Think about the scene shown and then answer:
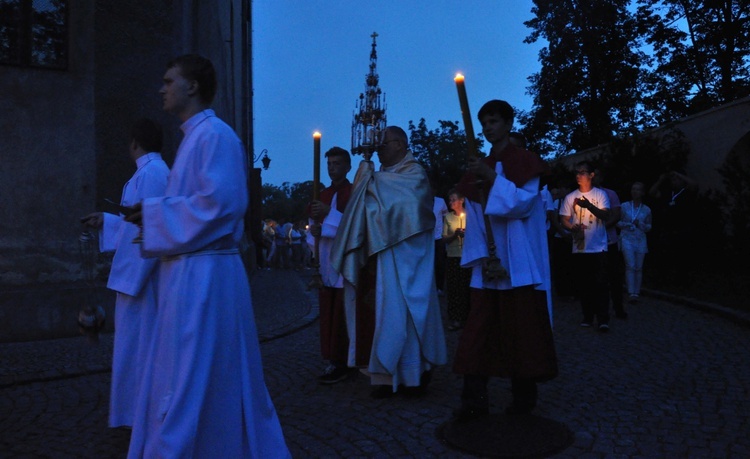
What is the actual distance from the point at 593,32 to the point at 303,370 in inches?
1112

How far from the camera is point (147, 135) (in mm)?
4477

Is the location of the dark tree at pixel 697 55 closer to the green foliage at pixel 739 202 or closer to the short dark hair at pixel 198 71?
the green foliage at pixel 739 202

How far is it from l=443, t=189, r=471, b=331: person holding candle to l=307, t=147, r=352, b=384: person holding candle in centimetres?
250

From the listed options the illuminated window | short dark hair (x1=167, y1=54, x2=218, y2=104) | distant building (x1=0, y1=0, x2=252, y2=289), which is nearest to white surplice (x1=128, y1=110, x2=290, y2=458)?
short dark hair (x1=167, y1=54, x2=218, y2=104)

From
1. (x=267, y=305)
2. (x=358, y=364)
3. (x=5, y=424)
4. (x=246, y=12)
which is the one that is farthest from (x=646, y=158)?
(x=246, y=12)

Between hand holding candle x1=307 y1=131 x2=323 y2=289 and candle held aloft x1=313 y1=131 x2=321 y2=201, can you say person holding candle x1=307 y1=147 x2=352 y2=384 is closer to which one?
hand holding candle x1=307 y1=131 x2=323 y2=289

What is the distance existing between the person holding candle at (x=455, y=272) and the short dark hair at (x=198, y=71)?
560 cm

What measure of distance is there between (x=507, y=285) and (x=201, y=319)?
2191 mm

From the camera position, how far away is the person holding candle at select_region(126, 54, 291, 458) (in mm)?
3002

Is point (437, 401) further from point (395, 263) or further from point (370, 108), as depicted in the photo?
point (370, 108)

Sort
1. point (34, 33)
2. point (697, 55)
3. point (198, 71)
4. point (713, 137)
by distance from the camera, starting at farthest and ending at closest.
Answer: point (697, 55) → point (713, 137) → point (34, 33) → point (198, 71)

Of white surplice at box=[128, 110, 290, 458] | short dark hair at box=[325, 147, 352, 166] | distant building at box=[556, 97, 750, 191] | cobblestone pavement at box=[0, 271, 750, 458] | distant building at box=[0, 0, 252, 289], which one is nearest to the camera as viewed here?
white surplice at box=[128, 110, 290, 458]

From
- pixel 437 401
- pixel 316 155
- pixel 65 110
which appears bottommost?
pixel 437 401

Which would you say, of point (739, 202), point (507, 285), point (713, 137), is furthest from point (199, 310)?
point (713, 137)
